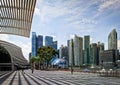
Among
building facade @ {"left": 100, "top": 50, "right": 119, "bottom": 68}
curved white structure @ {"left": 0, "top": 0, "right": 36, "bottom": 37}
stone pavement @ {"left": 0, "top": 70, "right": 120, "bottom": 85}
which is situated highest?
curved white structure @ {"left": 0, "top": 0, "right": 36, "bottom": 37}

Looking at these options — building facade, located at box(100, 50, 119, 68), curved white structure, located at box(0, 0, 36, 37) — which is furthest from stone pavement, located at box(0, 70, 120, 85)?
building facade, located at box(100, 50, 119, 68)

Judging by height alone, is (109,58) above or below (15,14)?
below

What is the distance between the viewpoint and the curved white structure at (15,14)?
31691 mm

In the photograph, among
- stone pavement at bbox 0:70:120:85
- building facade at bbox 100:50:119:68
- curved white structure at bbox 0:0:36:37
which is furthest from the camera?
building facade at bbox 100:50:119:68

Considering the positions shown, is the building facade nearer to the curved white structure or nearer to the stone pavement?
the curved white structure

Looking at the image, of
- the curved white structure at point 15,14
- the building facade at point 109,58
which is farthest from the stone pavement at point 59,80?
the building facade at point 109,58

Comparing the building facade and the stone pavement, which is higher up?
the building facade

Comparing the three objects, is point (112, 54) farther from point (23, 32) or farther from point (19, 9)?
point (19, 9)

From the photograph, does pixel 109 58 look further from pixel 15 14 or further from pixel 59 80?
pixel 59 80

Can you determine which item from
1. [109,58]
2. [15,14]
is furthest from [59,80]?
[109,58]

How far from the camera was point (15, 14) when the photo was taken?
38.9m

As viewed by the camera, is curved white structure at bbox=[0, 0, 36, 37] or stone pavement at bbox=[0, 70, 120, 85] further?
curved white structure at bbox=[0, 0, 36, 37]

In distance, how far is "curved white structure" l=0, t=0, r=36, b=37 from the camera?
31.7 metres

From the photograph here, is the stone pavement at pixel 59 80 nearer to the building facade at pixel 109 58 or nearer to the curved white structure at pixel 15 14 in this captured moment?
the curved white structure at pixel 15 14
